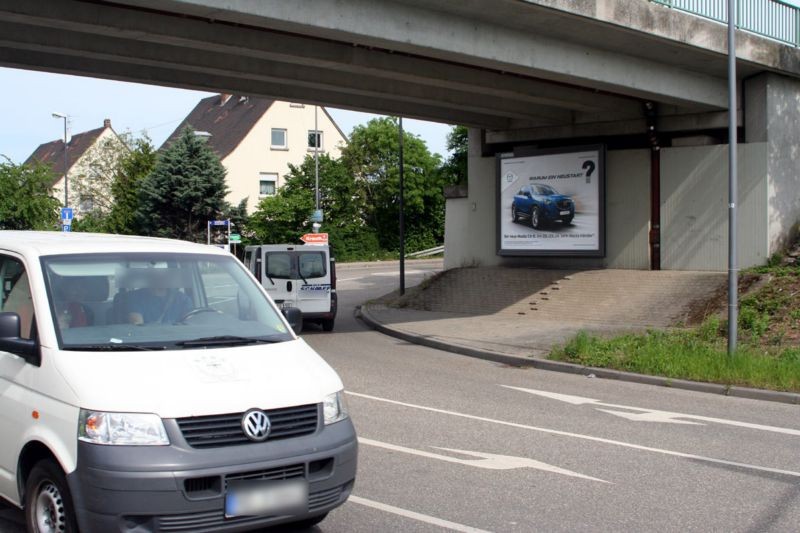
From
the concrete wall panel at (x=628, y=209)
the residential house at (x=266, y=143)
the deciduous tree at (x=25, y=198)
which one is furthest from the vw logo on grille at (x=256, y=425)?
the residential house at (x=266, y=143)

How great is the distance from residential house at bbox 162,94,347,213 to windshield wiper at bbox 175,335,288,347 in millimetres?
54266

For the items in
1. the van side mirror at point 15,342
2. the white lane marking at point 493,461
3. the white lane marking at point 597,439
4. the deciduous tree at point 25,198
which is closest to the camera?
the van side mirror at point 15,342

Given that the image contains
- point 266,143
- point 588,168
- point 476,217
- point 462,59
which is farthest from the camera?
point 266,143

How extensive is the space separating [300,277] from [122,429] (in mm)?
15665

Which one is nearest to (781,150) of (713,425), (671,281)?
(671,281)

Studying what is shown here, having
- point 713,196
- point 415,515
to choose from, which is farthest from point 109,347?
point 713,196

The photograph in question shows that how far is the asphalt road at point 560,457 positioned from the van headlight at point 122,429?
153 centimetres

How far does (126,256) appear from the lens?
5648 mm

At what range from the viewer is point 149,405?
443 cm

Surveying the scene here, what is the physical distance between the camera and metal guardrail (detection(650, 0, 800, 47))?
18500 millimetres

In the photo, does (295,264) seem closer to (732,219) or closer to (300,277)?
(300,277)

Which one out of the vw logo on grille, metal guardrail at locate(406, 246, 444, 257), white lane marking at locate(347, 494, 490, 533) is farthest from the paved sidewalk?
metal guardrail at locate(406, 246, 444, 257)

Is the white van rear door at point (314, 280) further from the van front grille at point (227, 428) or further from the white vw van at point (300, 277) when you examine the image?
the van front grille at point (227, 428)

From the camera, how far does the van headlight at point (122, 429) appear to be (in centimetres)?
437
